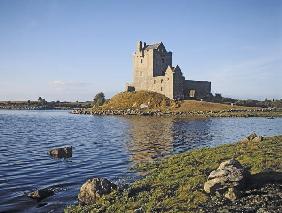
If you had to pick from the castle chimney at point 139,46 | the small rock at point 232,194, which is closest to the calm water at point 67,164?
the small rock at point 232,194

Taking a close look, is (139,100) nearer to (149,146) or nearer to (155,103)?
(155,103)

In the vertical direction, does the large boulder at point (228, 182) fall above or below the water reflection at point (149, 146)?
above

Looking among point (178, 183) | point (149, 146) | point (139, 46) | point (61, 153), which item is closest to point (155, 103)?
point (139, 46)

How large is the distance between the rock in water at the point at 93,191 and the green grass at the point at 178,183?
2.09 ft

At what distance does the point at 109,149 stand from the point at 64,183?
56.1 ft

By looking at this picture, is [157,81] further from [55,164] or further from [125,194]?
Answer: [125,194]

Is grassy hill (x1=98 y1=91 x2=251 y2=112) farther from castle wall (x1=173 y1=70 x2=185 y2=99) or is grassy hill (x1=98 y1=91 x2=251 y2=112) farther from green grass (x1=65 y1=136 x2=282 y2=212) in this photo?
green grass (x1=65 y1=136 x2=282 y2=212)

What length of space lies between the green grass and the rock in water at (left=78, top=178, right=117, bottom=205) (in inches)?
25.1

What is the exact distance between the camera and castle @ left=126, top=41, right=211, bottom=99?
124m

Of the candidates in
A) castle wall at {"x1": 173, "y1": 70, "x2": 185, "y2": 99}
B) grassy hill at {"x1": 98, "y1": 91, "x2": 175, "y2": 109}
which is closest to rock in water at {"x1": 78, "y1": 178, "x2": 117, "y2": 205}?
grassy hill at {"x1": 98, "y1": 91, "x2": 175, "y2": 109}

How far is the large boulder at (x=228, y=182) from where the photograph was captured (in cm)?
1750

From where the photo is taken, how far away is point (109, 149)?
41688 mm

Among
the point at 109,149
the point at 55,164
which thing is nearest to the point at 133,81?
the point at 109,149

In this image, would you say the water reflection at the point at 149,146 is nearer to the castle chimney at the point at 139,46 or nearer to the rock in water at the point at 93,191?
the rock in water at the point at 93,191
